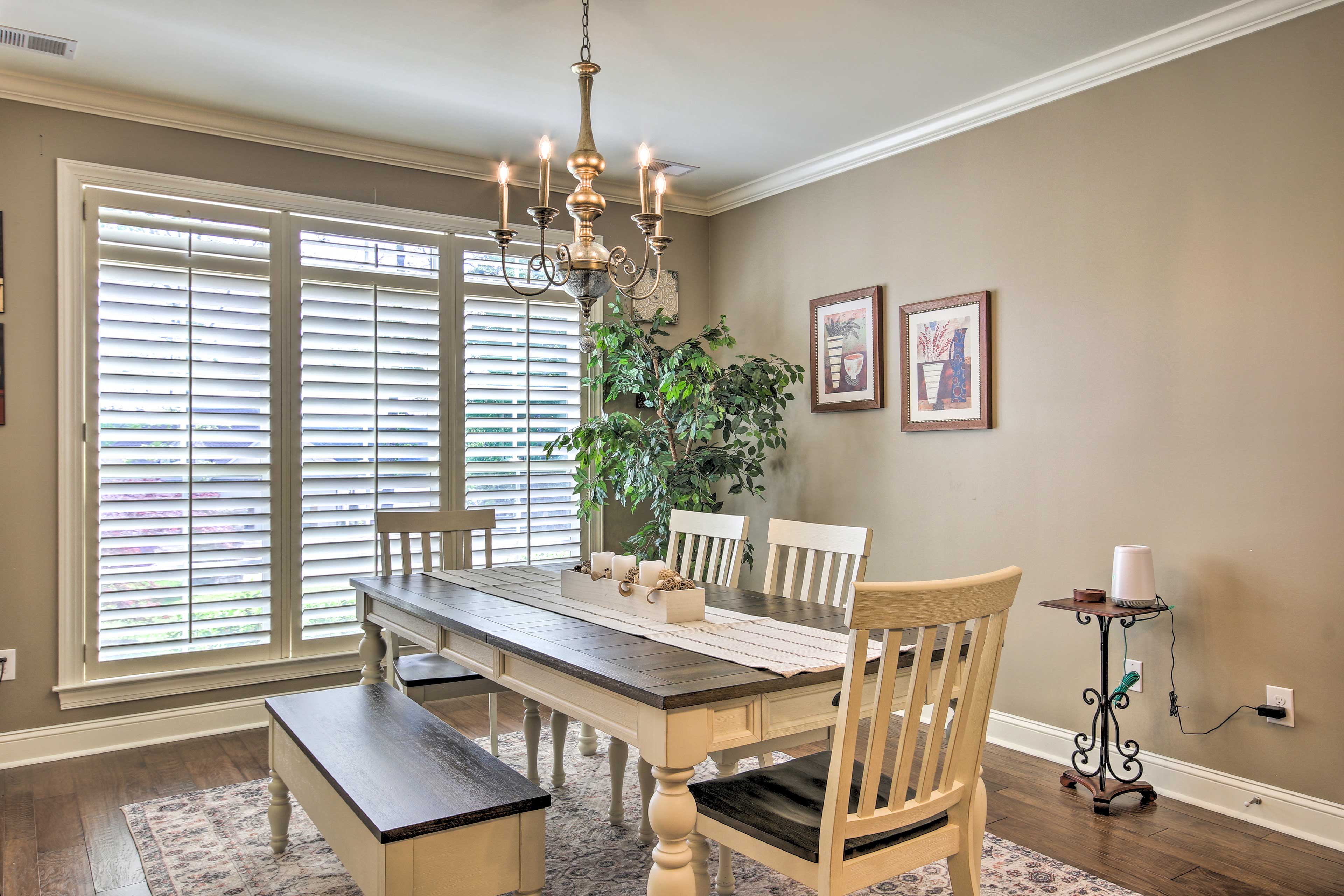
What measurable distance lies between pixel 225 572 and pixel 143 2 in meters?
2.13

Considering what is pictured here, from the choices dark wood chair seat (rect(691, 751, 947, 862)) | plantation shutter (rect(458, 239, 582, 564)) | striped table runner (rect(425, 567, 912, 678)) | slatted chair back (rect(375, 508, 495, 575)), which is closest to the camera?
dark wood chair seat (rect(691, 751, 947, 862))

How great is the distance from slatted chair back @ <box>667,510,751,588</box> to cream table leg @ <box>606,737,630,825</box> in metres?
0.60

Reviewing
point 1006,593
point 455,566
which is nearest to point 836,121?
point 455,566

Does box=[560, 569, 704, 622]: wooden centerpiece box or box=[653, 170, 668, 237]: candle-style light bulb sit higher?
box=[653, 170, 668, 237]: candle-style light bulb

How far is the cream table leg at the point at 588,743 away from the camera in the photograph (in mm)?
3369

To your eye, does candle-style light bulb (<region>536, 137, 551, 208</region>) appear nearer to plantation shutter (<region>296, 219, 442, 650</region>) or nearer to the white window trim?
plantation shutter (<region>296, 219, 442, 650</region>)

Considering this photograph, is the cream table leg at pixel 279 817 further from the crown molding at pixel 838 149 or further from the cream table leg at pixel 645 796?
the crown molding at pixel 838 149

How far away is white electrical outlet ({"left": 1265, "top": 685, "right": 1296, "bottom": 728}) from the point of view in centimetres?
268

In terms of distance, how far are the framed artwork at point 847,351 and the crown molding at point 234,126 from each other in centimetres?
166

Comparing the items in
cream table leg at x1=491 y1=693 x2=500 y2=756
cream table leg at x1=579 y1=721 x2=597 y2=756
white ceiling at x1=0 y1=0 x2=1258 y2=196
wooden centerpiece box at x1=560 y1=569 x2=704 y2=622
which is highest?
white ceiling at x1=0 y1=0 x2=1258 y2=196

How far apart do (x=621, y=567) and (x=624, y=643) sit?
0.45 m

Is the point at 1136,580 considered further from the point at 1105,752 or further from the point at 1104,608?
the point at 1105,752

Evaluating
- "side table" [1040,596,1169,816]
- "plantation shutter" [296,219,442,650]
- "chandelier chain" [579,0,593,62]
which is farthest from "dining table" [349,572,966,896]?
"chandelier chain" [579,0,593,62]

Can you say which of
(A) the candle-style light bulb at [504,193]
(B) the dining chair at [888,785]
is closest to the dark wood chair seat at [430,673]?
(B) the dining chair at [888,785]
